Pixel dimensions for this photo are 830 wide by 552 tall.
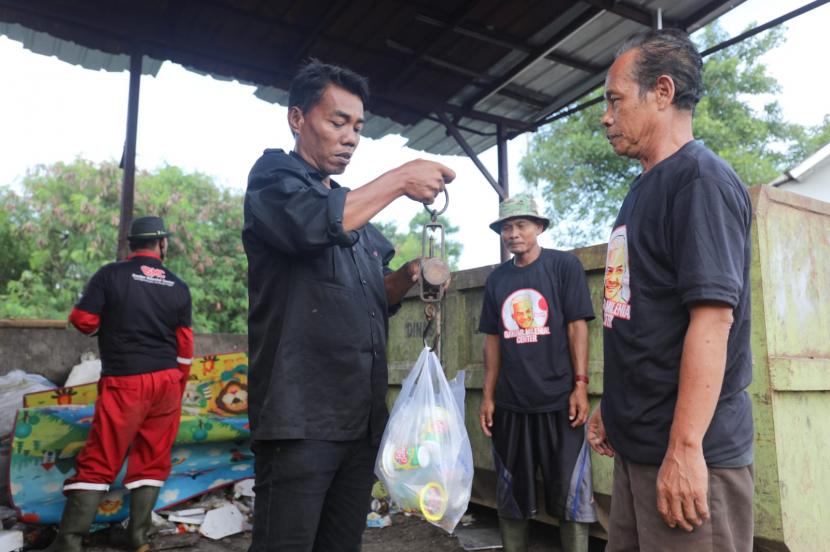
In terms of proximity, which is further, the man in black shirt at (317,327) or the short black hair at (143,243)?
the short black hair at (143,243)

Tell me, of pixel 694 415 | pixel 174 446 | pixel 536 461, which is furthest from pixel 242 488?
pixel 694 415

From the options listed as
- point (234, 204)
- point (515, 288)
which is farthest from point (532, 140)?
point (515, 288)

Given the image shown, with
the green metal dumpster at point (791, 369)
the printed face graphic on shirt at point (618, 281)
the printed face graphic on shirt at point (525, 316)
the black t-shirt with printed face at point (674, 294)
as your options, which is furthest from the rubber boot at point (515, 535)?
the printed face graphic on shirt at point (618, 281)

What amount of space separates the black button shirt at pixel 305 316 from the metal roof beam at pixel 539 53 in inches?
159

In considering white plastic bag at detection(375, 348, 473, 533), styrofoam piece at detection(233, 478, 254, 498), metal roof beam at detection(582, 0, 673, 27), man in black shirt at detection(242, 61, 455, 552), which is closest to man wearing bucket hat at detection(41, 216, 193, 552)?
styrofoam piece at detection(233, 478, 254, 498)

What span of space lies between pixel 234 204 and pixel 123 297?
13126 millimetres

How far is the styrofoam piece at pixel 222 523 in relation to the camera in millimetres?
4304

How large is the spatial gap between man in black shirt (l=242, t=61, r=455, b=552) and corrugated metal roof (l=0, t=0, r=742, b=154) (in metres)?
3.63

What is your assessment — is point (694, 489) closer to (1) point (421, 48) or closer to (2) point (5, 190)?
(1) point (421, 48)

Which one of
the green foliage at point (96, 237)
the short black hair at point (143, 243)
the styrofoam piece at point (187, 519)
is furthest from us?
the green foliage at point (96, 237)

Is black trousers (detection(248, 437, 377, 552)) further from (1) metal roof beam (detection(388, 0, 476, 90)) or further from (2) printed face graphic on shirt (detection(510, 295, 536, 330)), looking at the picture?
(1) metal roof beam (detection(388, 0, 476, 90))

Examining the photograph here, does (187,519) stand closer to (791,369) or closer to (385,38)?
(791,369)

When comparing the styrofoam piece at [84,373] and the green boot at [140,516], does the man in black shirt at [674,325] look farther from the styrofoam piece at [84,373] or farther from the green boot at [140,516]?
the styrofoam piece at [84,373]

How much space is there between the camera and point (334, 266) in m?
1.82
